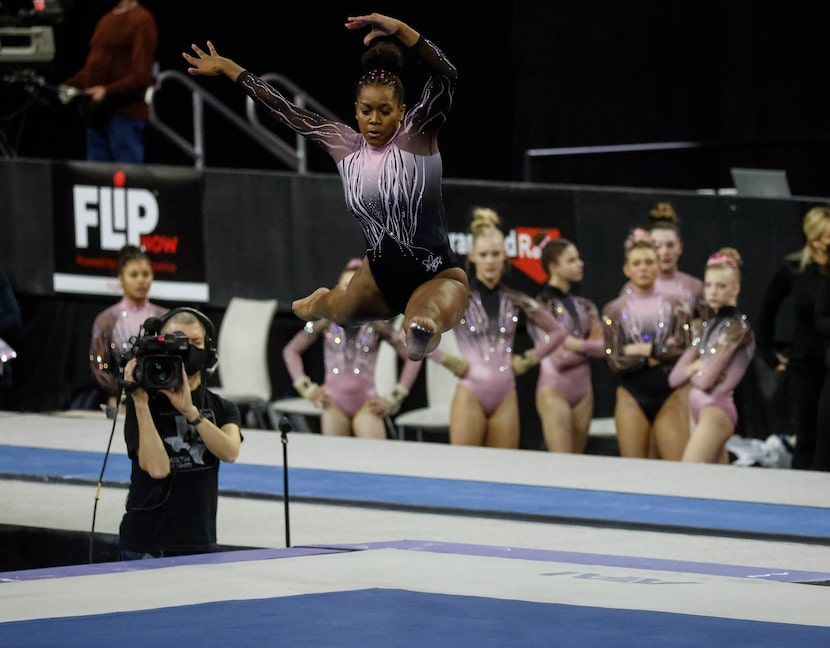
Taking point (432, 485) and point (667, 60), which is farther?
point (667, 60)

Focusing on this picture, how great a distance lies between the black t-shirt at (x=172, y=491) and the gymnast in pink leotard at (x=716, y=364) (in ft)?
11.7

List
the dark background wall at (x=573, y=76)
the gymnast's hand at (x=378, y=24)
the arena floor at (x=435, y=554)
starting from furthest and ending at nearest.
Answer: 1. the dark background wall at (x=573, y=76)
2. the gymnast's hand at (x=378, y=24)
3. the arena floor at (x=435, y=554)

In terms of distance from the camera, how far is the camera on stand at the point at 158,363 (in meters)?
6.12

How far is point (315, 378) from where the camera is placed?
35.2ft

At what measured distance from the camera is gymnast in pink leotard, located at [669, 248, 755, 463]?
912 cm

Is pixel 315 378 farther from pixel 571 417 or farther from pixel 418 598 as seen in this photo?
pixel 418 598

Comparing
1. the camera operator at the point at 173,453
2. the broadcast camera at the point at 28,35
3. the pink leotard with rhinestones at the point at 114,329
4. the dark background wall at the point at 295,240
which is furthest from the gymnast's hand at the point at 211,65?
the broadcast camera at the point at 28,35

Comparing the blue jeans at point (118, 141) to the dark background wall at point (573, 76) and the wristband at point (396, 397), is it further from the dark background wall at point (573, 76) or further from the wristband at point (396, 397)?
the dark background wall at point (573, 76)

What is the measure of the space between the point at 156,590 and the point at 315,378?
17.4ft

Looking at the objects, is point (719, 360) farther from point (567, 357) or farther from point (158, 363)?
point (158, 363)

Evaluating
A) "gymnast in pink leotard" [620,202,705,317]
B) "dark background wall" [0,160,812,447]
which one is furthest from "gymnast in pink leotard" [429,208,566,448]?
"gymnast in pink leotard" [620,202,705,317]

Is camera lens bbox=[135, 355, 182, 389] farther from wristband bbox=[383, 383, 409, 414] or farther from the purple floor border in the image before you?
wristband bbox=[383, 383, 409, 414]

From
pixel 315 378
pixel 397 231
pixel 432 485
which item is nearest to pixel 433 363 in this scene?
pixel 315 378

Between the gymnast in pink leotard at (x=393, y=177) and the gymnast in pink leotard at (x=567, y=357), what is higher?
the gymnast in pink leotard at (x=393, y=177)
